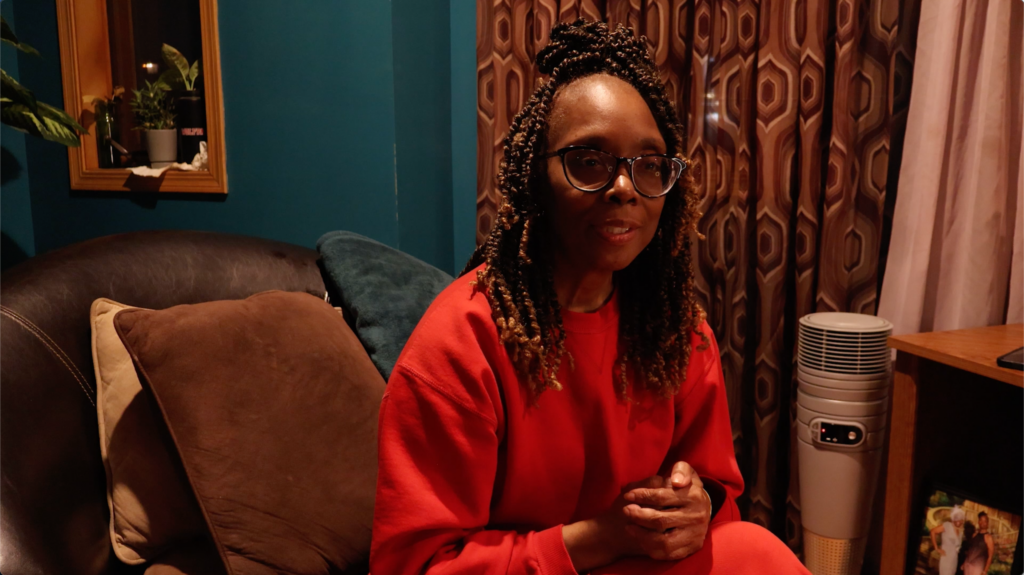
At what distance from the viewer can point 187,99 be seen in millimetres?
2273

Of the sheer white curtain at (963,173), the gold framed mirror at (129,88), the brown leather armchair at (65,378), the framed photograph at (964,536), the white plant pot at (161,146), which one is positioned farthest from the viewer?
the white plant pot at (161,146)

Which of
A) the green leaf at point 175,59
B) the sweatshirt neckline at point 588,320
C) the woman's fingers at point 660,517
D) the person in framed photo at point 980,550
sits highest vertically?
the green leaf at point 175,59

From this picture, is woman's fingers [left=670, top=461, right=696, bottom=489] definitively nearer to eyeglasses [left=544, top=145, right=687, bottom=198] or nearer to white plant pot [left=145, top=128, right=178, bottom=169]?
eyeglasses [left=544, top=145, right=687, bottom=198]

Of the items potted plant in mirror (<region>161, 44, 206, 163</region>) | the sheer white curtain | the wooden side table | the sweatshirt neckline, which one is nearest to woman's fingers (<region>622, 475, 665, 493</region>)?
the sweatshirt neckline

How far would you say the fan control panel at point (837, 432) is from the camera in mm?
1682

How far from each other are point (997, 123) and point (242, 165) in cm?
201

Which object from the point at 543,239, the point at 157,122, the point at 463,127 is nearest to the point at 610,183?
the point at 543,239

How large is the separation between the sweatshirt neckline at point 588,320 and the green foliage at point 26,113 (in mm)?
1603

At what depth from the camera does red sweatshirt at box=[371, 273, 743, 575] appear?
866mm

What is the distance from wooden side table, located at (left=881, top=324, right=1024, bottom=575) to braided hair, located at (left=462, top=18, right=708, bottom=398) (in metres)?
0.80

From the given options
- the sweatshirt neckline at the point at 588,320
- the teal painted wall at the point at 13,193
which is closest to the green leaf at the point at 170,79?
the teal painted wall at the point at 13,193

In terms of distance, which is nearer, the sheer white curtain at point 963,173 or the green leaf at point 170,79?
the sheer white curtain at point 963,173

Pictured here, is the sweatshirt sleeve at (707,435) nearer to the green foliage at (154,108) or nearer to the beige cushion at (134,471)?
the beige cushion at (134,471)

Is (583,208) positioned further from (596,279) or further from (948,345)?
(948,345)
